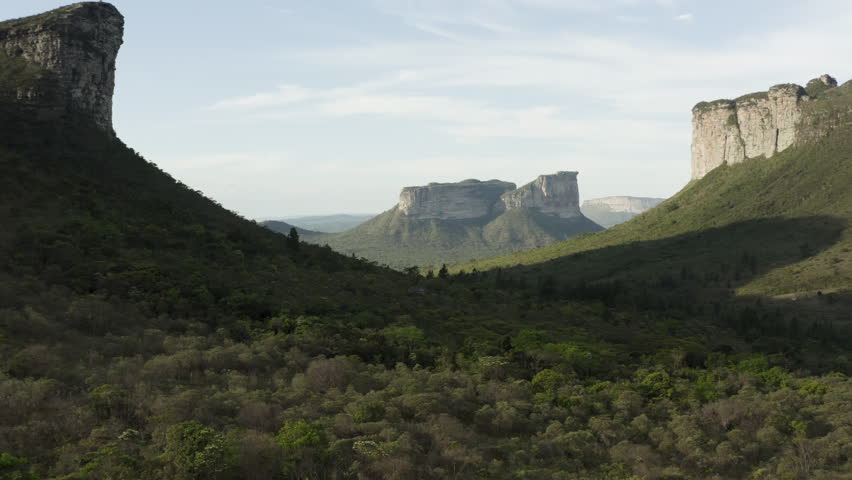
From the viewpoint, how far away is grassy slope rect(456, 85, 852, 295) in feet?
347

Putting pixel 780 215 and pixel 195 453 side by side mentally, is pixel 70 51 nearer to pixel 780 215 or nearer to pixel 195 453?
pixel 195 453

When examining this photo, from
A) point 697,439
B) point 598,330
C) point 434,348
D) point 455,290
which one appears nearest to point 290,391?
point 434,348

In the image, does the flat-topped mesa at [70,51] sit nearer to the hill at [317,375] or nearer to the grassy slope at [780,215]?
the hill at [317,375]

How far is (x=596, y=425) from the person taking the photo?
25.2m

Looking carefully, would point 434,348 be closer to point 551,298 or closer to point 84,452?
point 84,452

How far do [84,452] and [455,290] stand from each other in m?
47.8

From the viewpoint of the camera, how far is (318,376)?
85.0 feet

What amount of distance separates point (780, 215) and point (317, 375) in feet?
465

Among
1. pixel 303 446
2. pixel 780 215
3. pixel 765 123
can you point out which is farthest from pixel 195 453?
pixel 765 123

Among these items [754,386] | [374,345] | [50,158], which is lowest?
[754,386]

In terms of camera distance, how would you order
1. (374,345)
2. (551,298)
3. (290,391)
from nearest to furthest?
1. (290,391)
2. (374,345)
3. (551,298)

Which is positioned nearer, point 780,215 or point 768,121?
point 780,215

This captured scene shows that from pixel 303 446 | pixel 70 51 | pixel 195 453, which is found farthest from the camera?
pixel 70 51

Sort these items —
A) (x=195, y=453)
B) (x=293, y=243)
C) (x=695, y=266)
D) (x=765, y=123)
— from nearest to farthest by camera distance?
(x=195, y=453) < (x=293, y=243) < (x=695, y=266) < (x=765, y=123)
